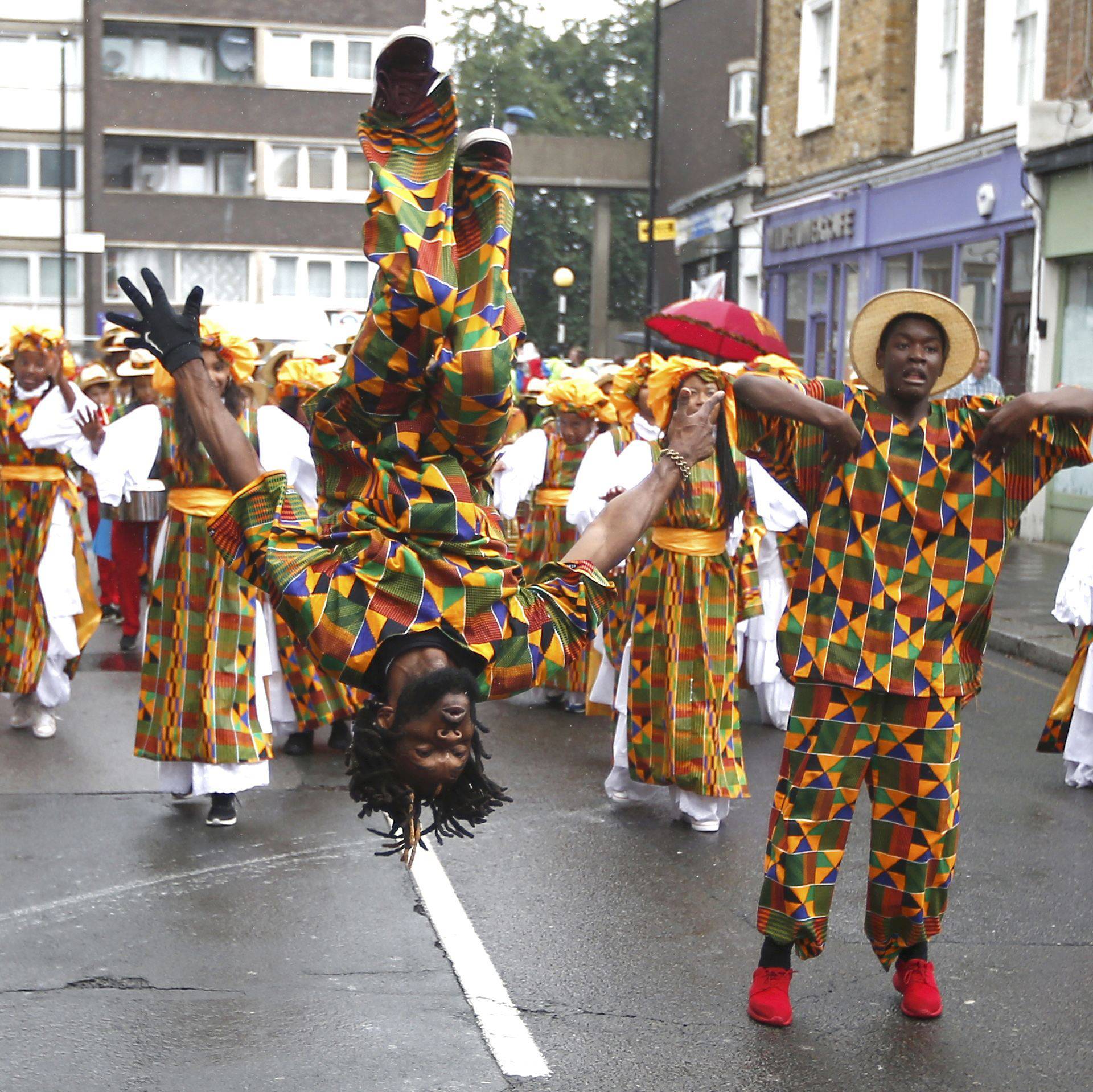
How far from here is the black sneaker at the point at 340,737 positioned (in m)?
9.33

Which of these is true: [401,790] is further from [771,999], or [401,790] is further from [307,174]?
[307,174]

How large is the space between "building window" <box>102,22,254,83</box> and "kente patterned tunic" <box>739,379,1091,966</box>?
46.1 metres

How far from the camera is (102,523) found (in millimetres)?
14984

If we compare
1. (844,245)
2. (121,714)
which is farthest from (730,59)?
(121,714)

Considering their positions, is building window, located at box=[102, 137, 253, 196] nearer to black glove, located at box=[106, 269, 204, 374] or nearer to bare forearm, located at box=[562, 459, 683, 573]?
black glove, located at box=[106, 269, 204, 374]

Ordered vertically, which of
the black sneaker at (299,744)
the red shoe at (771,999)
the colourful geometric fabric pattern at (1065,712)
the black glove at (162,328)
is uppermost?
the black glove at (162,328)

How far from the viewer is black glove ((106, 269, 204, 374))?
430 centimetres

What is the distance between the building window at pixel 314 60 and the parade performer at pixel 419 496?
4563cm

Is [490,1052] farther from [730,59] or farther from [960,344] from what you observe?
[730,59]

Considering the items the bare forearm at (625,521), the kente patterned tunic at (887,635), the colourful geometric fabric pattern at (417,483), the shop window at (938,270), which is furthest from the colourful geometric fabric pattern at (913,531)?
the shop window at (938,270)

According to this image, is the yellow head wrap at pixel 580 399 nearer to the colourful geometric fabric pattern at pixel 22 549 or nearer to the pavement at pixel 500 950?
the colourful geometric fabric pattern at pixel 22 549

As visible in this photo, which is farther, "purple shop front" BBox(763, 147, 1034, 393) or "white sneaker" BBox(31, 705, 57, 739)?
"purple shop front" BBox(763, 147, 1034, 393)

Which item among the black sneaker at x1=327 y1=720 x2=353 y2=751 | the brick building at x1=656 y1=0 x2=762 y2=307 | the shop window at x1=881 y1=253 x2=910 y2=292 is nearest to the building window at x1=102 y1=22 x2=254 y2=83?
the brick building at x1=656 y1=0 x2=762 y2=307

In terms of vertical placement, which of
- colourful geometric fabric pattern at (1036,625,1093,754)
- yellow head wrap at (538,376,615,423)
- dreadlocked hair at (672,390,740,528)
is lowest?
colourful geometric fabric pattern at (1036,625,1093,754)
